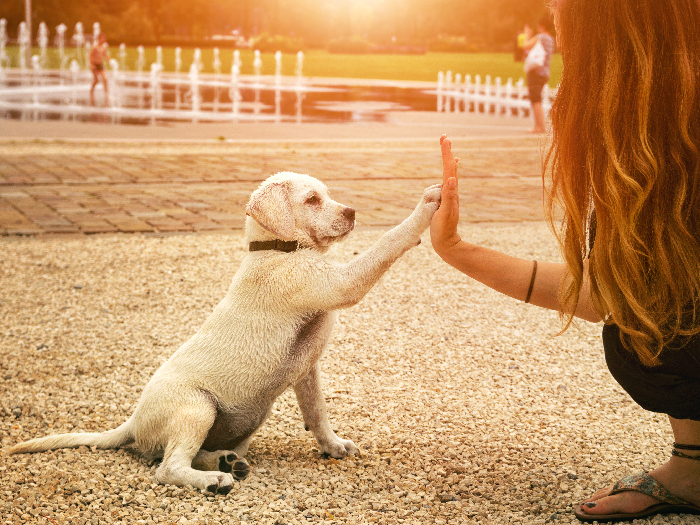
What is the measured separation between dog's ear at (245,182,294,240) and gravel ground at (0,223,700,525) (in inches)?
39.5

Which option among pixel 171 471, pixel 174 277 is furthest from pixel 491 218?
pixel 171 471

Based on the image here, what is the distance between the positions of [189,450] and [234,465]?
199 millimetres

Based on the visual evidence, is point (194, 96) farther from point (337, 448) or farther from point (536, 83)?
point (337, 448)

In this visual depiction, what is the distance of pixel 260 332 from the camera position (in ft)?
10.1

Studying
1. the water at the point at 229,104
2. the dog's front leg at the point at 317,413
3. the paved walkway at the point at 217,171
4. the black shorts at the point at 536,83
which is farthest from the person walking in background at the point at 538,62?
the dog's front leg at the point at 317,413

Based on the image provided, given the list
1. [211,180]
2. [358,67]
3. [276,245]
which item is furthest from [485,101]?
[276,245]

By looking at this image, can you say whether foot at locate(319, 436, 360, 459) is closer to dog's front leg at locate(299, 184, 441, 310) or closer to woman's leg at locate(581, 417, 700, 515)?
dog's front leg at locate(299, 184, 441, 310)

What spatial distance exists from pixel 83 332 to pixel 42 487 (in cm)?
199

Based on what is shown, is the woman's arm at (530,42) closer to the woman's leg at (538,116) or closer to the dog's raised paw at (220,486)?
the woman's leg at (538,116)

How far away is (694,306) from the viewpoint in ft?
8.60

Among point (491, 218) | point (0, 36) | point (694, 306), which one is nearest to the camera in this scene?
point (694, 306)

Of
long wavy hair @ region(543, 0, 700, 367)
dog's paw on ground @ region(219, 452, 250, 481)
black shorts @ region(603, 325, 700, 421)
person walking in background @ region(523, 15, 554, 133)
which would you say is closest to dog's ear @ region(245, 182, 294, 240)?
dog's paw on ground @ region(219, 452, 250, 481)

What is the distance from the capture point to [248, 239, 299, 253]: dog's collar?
3.09 m

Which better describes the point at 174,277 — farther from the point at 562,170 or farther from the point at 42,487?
the point at 562,170
